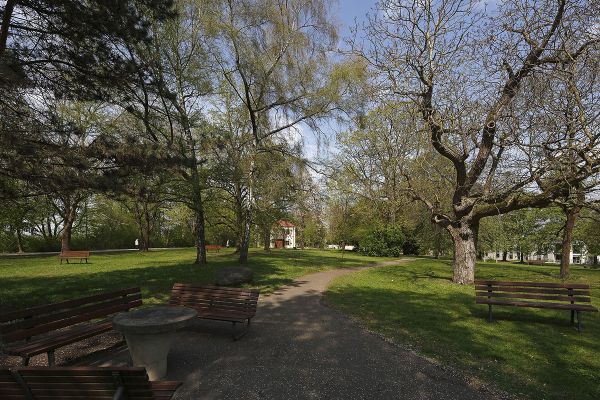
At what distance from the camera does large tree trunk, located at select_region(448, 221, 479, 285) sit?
13.6 m

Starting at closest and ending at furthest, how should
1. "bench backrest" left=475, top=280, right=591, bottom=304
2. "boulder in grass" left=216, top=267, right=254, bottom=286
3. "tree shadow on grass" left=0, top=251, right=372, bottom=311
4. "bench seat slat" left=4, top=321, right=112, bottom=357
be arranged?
1. "bench seat slat" left=4, top=321, right=112, bottom=357
2. "bench backrest" left=475, top=280, right=591, bottom=304
3. "tree shadow on grass" left=0, top=251, right=372, bottom=311
4. "boulder in grass" left=216, top=267, right=254, bottom=286

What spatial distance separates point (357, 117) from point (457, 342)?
44.4ft

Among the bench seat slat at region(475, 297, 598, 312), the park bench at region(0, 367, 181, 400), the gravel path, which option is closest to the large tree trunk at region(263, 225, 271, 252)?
the gravel path

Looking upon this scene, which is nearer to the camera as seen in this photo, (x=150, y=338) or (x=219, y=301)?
(x=150, y=338)

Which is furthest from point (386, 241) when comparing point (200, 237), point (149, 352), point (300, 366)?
point (149, 352)

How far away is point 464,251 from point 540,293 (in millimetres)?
5667

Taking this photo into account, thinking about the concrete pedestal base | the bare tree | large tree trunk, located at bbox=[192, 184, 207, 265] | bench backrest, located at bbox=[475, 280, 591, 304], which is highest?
the bare tree

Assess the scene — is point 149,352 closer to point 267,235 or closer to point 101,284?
point 101,284

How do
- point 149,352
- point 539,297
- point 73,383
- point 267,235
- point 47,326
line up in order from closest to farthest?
point 73,383
point 149,352
point 47,326
point 539,297
point 267,235

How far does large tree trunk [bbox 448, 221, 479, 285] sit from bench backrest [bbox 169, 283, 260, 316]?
31.1 feet

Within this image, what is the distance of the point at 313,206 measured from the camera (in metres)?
19.5

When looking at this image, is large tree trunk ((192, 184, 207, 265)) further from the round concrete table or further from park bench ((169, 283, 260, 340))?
the round concrete table

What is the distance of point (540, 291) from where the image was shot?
25.4 ft

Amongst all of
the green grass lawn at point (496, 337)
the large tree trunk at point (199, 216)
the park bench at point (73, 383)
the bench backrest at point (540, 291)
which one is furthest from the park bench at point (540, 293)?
the large tree trunk at point (199, 216)
